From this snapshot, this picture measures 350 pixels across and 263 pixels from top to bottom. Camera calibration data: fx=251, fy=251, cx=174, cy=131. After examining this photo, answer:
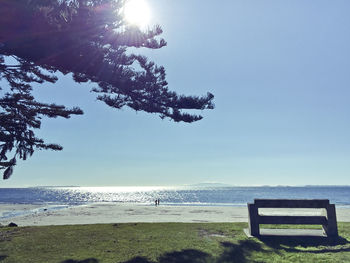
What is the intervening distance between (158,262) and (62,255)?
100 inches

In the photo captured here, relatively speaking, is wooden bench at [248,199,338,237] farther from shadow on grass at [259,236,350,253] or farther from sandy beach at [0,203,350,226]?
sandy beach at [0,203,350,226]

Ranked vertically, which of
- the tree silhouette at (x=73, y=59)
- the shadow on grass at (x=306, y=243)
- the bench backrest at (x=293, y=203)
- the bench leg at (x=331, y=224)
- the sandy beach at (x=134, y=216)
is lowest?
the sandy beach at (x=134, y=216)

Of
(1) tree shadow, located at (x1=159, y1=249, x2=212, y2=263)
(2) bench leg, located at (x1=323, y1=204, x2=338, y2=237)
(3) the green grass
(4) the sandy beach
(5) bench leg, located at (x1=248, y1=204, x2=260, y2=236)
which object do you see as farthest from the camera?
(4) the sandy beach

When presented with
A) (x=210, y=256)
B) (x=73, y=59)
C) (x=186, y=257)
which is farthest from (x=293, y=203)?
(x=73, y=59)

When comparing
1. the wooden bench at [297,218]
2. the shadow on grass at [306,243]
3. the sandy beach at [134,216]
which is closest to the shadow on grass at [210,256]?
the shadow on grass at [306,243]

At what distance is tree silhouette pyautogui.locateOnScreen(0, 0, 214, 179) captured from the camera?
632cm

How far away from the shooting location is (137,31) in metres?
7.96

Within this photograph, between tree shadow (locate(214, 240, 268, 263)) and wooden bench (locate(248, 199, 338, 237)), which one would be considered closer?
tree shadow (locate(214, 240, 268, 263))

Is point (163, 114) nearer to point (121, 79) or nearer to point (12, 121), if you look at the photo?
point (121, 79)

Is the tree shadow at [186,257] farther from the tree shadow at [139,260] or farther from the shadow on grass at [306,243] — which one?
the shadow on grass at [306,243]

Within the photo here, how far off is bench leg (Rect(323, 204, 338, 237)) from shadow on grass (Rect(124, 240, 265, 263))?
9.40 feet

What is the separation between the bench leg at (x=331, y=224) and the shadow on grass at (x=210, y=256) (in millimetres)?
2865

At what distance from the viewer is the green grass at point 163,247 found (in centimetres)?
599

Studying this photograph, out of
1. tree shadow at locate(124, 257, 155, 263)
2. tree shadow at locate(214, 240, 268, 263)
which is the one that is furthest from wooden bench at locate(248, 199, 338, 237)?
tree shadow at locate(124, 257, 155, 263)
